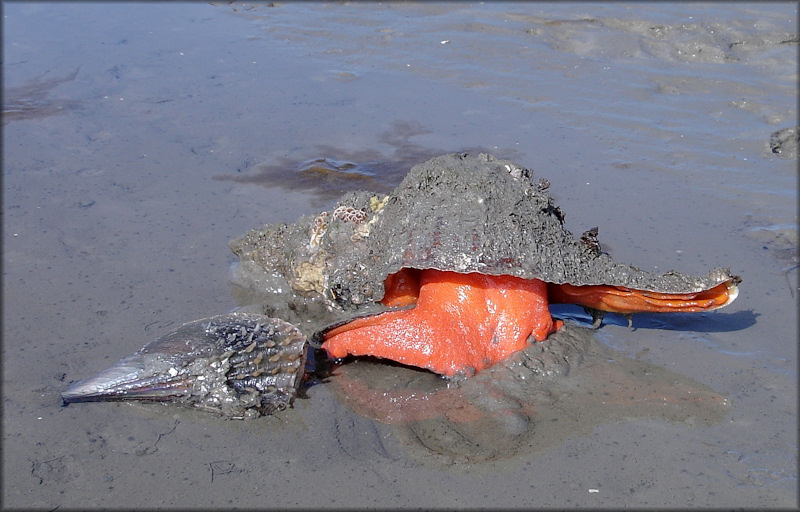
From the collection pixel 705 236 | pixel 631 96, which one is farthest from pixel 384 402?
pixel 631 96

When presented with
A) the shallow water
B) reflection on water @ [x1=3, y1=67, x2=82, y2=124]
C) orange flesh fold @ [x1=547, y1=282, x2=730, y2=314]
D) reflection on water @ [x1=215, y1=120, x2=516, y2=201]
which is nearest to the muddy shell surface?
the shallow water

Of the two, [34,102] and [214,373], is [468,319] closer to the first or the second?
[214,373]

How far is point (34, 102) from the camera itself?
8438 mm

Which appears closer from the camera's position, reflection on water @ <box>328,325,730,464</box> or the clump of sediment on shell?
reflection on water @ <box>328,325,730,464</box>

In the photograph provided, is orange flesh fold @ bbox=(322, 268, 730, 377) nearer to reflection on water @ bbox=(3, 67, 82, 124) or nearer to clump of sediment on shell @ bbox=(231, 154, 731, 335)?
clump of sediment on shell @ bbox=(231, 154, 731, 335)

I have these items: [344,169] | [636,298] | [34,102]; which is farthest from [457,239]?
[34,102]

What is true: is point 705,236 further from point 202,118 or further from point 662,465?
point 202,118

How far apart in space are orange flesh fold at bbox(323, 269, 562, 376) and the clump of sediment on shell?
0.51 ft

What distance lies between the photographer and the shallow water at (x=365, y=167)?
3.73 metres

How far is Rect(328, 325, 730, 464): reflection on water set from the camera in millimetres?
3918

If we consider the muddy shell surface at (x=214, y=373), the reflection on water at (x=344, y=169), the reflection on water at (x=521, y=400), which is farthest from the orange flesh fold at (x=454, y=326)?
the reflection on water at (x=344, y=169)

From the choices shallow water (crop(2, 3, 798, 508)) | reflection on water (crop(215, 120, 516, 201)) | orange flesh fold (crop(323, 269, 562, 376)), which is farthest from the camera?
reflection on water (crop(215, 120, 516, 201))

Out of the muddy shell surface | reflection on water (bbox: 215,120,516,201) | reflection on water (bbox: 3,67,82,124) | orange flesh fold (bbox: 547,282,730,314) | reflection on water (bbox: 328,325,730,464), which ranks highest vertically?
reflection on water (bbox: 3,67,82,124)

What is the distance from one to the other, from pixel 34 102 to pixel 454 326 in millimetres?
6512
